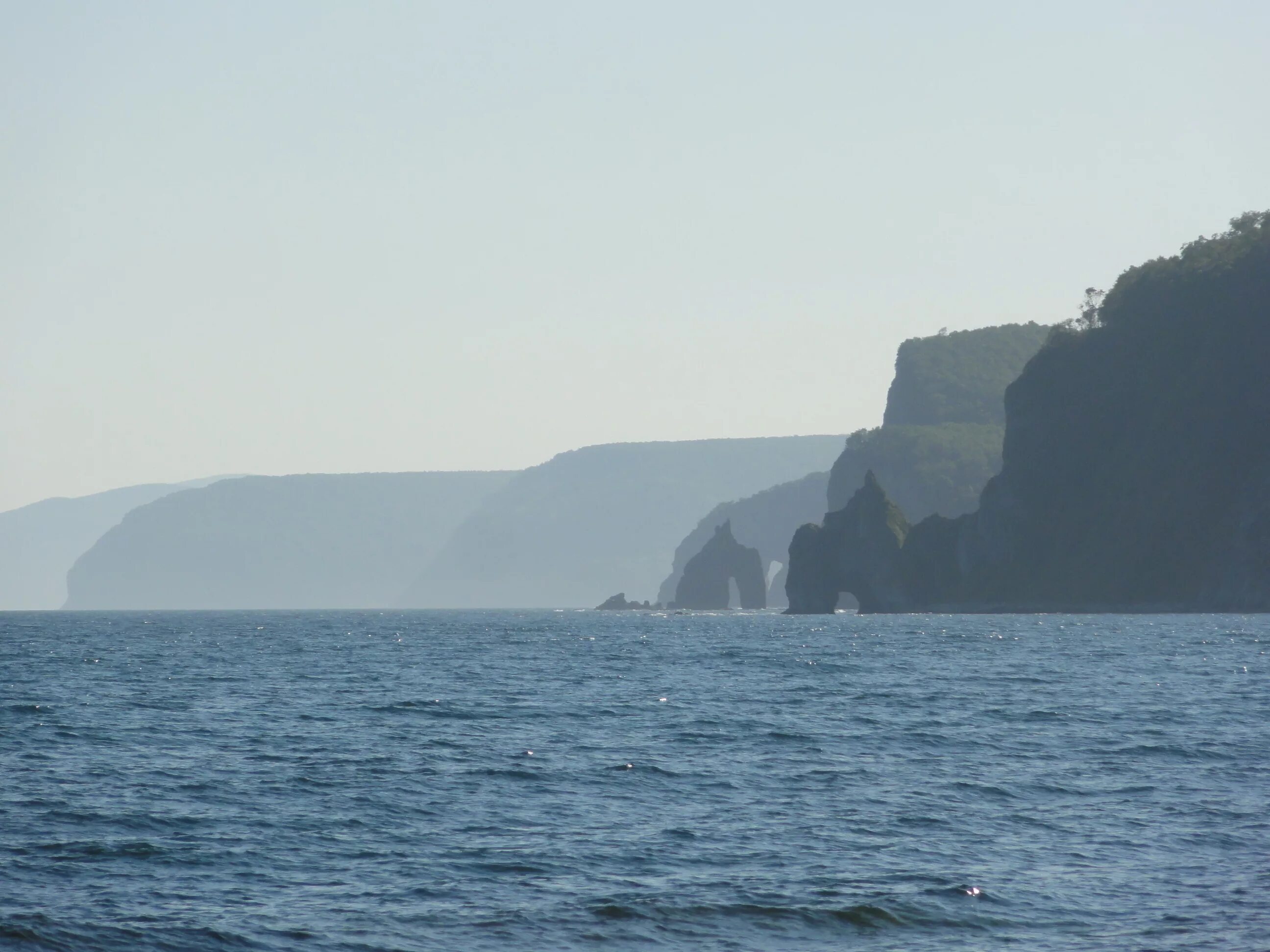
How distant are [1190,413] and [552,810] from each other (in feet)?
477

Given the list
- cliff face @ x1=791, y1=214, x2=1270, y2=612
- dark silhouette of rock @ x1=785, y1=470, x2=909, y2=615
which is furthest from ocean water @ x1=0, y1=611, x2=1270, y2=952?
dark silhouette of rock @ x1=785, y1=470, x2=909, y2=615

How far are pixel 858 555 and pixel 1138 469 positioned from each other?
3743 cm

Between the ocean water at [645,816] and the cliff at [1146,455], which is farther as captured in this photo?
the cliff at [1146,455]

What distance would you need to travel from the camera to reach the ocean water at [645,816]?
868 inches

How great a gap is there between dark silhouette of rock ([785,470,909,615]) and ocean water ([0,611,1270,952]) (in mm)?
119044

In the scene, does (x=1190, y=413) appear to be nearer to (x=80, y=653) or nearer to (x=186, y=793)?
(x=80, y=653)

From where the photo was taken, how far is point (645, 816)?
99.5 feet

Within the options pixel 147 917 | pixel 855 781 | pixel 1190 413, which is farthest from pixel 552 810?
pixel 1190 413

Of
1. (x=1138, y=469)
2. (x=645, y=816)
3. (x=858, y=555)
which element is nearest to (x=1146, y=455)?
(x=1138, y=469)

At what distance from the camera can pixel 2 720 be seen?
49.7 metres

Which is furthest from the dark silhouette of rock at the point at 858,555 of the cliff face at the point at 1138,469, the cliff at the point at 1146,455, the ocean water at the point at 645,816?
the ocean water at the point at 645,816

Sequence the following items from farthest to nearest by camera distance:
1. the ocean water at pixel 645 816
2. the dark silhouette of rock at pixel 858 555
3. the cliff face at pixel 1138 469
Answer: the dark silhouette of rock at pixel 858 555 < the cliff face at pixel 1138 469 < the ocean water at pixel 645 816

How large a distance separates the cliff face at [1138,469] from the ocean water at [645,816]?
94.9 metres

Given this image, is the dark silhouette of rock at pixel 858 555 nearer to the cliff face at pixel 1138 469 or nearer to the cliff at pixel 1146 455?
the cliff face at pixel 1138 469
